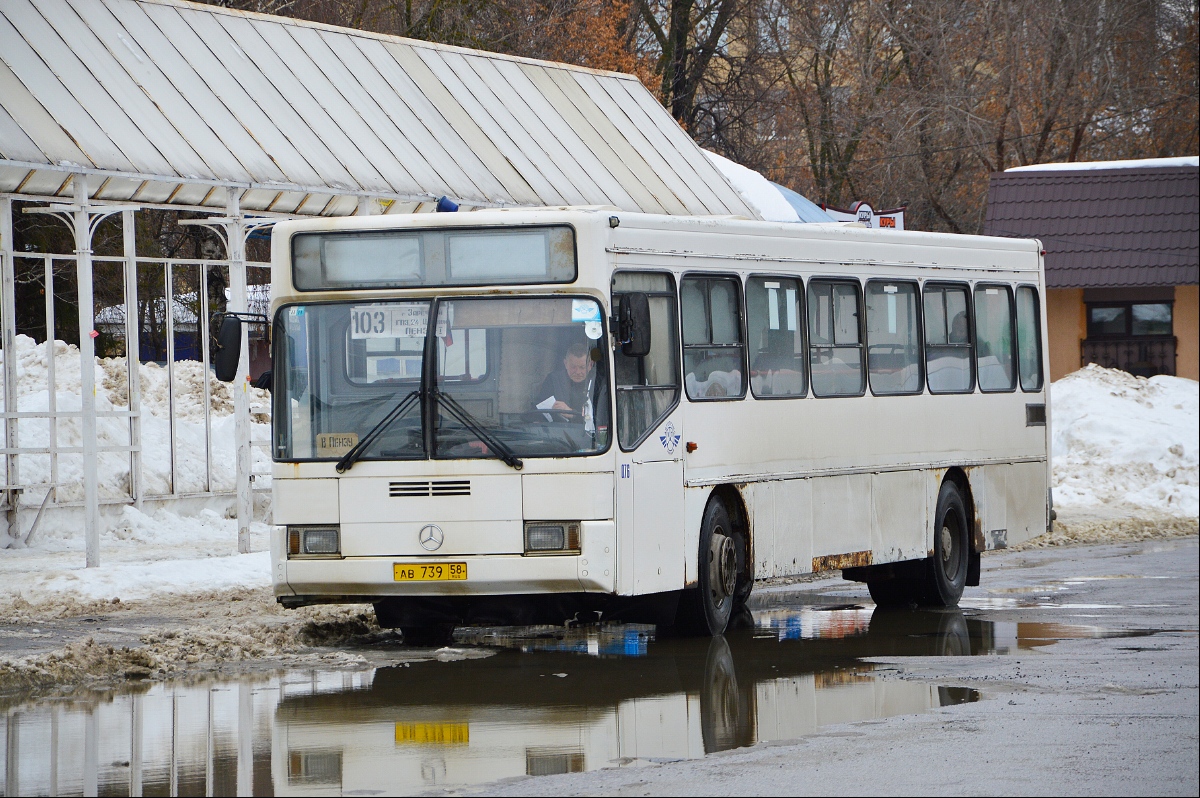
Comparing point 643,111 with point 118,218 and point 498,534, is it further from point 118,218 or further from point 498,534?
point 498,534

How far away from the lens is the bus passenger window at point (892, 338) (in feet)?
49.1

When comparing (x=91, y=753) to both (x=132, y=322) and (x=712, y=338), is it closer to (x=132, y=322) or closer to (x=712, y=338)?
(x=712, y=338)

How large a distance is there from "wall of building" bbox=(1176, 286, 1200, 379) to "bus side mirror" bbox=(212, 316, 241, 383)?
2668 cm

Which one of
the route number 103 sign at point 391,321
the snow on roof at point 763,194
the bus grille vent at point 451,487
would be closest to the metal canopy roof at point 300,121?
the route number 103 sign at point 391,321

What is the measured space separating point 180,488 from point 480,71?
221 inches

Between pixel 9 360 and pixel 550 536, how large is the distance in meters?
7.85

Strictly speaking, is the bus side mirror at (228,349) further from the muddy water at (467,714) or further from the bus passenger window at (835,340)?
the bus passenger window at (835,340)

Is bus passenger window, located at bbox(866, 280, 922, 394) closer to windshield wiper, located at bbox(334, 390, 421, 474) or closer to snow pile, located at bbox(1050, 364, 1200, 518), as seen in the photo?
windshield wiper, located at bbox(334, 390, 421, 474)

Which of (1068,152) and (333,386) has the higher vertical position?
(1068,152)

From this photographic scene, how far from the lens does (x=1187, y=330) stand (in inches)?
1412

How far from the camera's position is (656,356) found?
12.5 metres

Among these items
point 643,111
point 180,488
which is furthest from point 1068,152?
point 180,488

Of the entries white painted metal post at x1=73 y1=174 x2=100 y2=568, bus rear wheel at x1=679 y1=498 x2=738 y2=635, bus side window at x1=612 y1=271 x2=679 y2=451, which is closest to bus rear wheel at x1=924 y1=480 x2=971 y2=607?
bus rear wheel at x1=679 y1=498 x2=738 y2=635

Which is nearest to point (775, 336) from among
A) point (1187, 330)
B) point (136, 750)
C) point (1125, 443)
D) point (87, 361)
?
point (87, 361)
